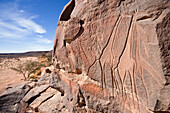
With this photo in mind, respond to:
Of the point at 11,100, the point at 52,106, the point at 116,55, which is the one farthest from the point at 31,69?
the point at 116,55

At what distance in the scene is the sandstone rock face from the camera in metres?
1.57

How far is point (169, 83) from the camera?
1551mm

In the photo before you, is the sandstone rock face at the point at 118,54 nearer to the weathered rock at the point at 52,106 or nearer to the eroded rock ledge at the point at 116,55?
the eroded rock ledge at the point at 116,55

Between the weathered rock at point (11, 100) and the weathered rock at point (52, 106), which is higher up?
the weathered rock at point (52, 106)

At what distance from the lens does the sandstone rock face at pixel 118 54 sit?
5.16 ft

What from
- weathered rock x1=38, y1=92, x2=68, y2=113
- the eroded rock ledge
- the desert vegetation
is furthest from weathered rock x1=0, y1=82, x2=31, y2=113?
the desert vegetation

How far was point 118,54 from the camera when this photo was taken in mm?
2117

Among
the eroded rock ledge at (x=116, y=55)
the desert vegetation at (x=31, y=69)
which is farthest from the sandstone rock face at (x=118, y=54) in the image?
the desert vegetation at (x=31, y=69)

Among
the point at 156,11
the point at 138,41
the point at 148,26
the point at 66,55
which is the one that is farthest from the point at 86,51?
the point at 156,11

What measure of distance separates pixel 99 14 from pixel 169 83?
6.41 ft

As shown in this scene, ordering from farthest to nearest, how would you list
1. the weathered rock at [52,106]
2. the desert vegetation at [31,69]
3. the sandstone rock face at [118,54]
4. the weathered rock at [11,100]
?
the desert vegetation at [31,69] → the weathered rock at [11,100] → the weathered rock at [52,106] → the sandstone rock face at [118,54]

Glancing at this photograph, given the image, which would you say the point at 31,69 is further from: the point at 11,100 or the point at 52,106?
the point at 52,106

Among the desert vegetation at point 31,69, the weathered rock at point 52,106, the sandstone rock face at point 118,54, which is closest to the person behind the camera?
the sandstone rock face at point 118,54

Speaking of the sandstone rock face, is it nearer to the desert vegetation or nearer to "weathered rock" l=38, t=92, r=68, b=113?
"weathered rock" l=38, t=92, r=68, b=113
